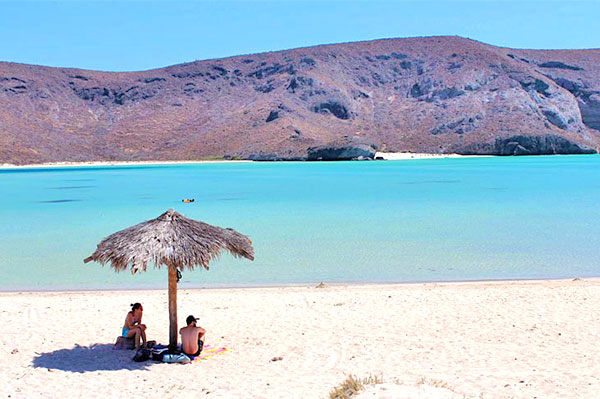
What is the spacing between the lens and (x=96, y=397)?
6.43 m

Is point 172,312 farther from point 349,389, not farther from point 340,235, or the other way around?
point 340,235

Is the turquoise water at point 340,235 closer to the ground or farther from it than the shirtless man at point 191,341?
farther from it

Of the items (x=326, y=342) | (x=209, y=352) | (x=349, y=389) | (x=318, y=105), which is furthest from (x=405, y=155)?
(x=349, y=389)

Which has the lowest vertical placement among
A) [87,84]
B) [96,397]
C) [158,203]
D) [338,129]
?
[96,397]

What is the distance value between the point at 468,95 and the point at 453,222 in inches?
4097

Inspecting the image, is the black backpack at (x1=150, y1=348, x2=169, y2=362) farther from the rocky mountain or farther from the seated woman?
the rocky mountain

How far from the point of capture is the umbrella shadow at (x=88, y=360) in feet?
24.4

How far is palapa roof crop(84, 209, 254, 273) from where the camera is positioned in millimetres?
7605

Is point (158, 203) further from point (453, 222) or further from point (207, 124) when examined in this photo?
point (207, 124)

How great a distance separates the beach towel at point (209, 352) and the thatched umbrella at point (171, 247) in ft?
1.16

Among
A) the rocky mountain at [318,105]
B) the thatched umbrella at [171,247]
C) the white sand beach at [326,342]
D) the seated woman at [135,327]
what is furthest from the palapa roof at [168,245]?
the rocky mountain at [318,105]

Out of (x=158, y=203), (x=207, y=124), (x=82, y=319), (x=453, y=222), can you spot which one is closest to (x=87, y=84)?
(x=207, y=124)

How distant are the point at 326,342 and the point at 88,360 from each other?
3000mm

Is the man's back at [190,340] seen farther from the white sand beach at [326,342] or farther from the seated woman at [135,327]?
the seated woman at [135,327]
